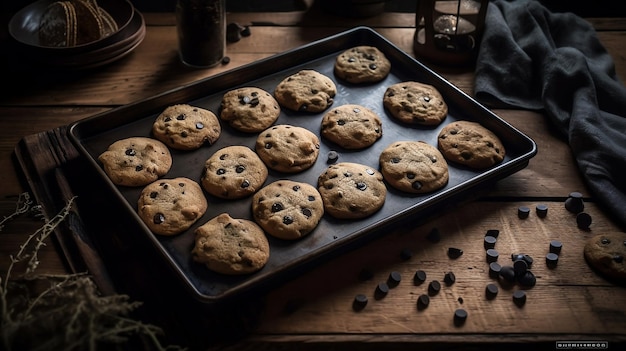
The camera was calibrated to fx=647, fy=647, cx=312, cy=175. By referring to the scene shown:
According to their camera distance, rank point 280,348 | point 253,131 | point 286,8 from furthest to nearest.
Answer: point 286,8, point 253,131, point 280,348

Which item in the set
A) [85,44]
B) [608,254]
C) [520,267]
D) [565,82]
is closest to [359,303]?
[520,267]

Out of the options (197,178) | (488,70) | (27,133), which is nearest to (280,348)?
(197,178)

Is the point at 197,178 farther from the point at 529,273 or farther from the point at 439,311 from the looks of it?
the point at 529,273

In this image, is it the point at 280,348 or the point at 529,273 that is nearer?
the point at 280,348

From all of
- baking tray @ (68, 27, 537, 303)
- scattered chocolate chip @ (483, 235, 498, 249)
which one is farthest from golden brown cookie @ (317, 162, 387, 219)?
scattered chocolate chip @ (483, 235, 498, 249)

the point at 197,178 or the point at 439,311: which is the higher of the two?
the point at 197,178

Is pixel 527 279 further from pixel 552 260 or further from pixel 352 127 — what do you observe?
pixel 352 127

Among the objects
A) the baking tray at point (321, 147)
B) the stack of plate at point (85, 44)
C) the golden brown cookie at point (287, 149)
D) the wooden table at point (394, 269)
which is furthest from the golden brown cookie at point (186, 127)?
the stack of plate at point (85, 44)

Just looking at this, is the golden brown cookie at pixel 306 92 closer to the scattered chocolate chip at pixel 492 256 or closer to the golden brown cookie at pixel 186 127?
the golden brown cookie at pixel 186 127
